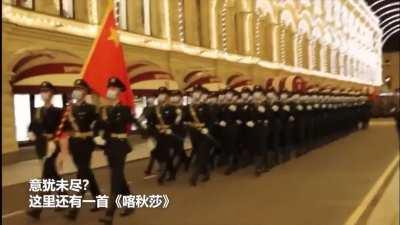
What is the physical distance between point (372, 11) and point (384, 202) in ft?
230

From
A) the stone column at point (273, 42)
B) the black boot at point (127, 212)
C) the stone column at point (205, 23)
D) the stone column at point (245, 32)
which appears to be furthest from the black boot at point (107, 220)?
the stone column at point (273, 42)

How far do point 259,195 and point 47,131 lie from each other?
3302 millimetres

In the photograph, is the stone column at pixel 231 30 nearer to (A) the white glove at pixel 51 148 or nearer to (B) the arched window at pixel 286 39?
(B) the arched window at pixel 286 39

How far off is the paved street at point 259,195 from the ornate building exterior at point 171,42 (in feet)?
12.4

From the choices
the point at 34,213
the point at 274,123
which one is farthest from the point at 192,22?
the point at 34,213

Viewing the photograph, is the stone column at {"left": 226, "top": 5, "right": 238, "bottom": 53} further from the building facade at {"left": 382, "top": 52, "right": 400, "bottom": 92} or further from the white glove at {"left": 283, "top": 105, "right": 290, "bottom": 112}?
the building facade at {"left": 382, "top": 52, "right": 400, "bottom": 92}

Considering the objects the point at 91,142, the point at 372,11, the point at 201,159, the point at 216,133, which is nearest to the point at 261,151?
the point at 216,133

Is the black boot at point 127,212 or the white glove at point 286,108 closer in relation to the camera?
the black boot at point 127,212

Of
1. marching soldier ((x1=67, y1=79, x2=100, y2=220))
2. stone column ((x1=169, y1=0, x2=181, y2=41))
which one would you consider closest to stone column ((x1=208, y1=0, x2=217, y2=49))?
stone column ((x1=169, y1=0, x2=181, y2=41))

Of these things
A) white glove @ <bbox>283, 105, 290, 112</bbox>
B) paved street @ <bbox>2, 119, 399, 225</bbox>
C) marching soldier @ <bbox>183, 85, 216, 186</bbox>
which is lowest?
paved street @ <bbox>2, 119, 399, 225</bbox>

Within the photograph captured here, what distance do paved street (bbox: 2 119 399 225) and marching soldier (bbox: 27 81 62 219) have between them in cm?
55

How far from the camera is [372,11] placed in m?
76.1

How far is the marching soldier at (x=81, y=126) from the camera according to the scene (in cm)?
789

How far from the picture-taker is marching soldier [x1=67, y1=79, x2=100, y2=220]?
7.89 m
